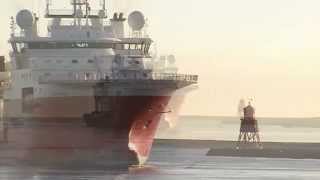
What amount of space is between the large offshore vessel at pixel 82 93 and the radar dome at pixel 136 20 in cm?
354

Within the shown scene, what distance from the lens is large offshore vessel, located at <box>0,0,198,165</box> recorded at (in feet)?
151

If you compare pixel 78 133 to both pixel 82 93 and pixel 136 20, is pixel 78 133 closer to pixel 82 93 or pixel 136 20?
pixel 82 93

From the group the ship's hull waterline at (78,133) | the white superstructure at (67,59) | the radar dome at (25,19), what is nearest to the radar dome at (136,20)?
the white superstructure at (67,59)

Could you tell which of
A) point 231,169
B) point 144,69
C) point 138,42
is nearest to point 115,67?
point 144,69

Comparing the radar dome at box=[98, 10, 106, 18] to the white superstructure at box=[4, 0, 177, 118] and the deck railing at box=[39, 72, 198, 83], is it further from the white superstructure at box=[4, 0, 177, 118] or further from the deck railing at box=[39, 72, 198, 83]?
the deck railing at box=[39, 72, 198, 83]

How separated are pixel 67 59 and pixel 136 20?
30.9ft

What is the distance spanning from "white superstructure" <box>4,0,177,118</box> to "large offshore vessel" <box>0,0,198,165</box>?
0.05m

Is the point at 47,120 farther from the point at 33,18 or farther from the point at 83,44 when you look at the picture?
the point at 33,18

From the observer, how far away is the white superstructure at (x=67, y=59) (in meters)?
47.2

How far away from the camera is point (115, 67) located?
1905 inches

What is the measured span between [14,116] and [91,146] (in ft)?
21.2

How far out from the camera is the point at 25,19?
5381 cm

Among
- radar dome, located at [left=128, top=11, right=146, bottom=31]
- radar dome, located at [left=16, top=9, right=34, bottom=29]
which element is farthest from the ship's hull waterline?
radar dome, located at [left=128, top=11, right=146, bottom=31]

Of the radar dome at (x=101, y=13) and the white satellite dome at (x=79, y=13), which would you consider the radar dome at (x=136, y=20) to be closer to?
the radar dome at (x=101, y=13)
